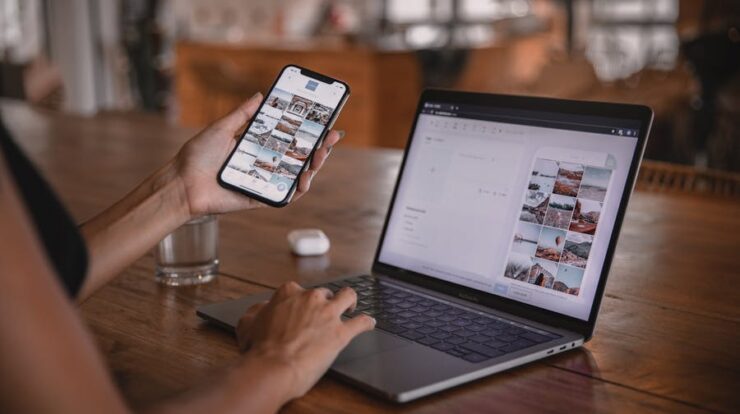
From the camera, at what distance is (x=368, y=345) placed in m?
0.87

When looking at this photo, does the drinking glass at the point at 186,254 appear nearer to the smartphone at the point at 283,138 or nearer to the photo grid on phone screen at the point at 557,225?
the smartphone at the point at 283,138

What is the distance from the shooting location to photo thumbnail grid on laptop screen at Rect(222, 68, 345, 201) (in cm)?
108

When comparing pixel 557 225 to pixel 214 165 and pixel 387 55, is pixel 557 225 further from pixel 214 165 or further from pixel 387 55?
pixel 387 55

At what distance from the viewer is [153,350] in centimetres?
91

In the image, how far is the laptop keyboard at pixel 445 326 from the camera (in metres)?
0.87

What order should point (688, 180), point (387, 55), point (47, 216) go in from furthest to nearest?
point (387, 55) < point (688, 180) < point (47, 216)

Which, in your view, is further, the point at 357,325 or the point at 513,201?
the point at 513,201

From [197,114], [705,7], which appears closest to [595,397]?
[705,7]

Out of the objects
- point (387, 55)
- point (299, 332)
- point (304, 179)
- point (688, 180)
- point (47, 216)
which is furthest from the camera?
point (387, 55)

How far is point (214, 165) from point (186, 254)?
15 cm

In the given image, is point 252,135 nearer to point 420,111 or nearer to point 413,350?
point 420,111

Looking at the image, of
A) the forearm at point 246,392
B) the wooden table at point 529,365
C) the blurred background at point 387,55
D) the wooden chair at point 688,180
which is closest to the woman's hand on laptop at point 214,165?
the wooden table at point 529,365

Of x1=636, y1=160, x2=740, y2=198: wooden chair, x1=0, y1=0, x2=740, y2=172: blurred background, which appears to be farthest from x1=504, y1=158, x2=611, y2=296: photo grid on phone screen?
x1=0, y1=0, x2=740, y2=172: blurred background

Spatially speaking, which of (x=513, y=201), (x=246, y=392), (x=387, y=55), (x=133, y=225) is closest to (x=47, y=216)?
(x=246, y=392)
